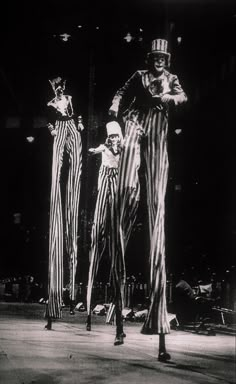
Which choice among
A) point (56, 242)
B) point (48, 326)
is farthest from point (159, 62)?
point (48, 326)

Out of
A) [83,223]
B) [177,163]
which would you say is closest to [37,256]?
[83,223]

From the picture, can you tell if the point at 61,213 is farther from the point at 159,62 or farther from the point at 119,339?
→ the point at 159,62

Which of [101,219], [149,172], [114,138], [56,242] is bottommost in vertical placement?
[56,242]

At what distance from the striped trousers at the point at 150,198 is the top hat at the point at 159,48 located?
0.24 meters

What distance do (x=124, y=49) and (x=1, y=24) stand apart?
24.1 inches

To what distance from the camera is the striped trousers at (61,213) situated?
95.7 inches

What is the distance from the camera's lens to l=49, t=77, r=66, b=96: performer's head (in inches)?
102

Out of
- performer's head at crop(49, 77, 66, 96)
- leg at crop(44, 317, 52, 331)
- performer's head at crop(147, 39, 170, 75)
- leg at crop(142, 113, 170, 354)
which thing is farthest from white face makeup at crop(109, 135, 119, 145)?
leg at crop(44, 317, 52, 331)

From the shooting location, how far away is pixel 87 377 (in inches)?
63.7

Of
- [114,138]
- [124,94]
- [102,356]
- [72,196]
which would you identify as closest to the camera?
[102,356]

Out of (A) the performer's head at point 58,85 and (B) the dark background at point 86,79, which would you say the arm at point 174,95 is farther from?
(A) the performer's head at point 58,85

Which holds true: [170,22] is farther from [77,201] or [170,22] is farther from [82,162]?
[77,201]

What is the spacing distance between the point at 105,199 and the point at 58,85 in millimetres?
697

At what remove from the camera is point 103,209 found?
2.37 meters
